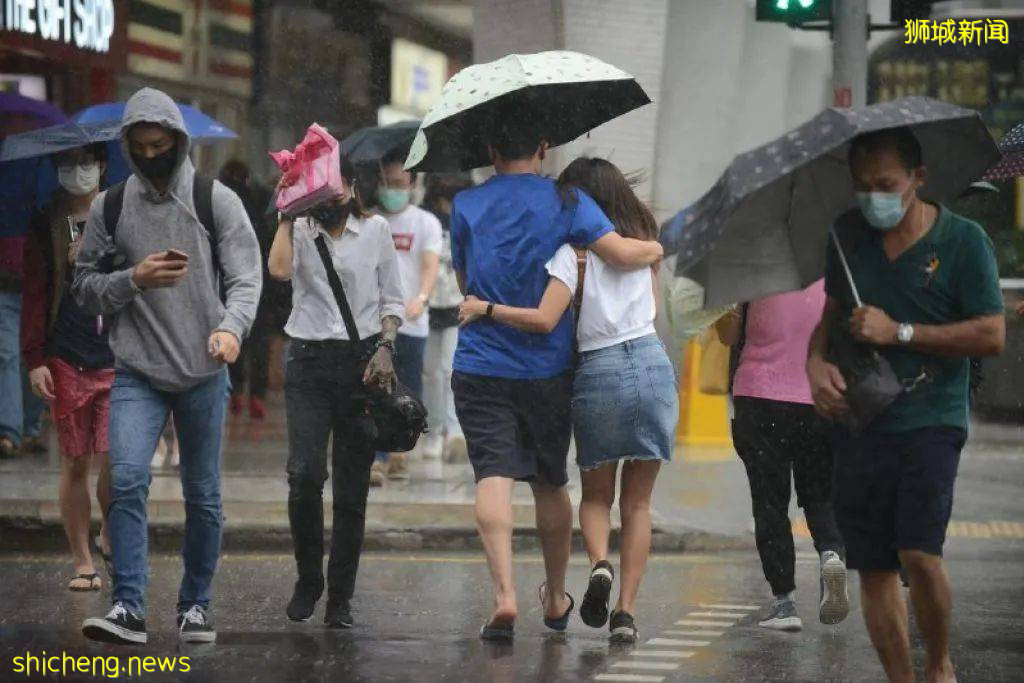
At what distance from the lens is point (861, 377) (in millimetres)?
5812

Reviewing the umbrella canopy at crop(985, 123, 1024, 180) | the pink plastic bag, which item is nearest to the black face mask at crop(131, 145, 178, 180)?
the pink plastic bag

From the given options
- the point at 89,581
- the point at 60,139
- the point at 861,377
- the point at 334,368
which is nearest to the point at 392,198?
the point at 60,139

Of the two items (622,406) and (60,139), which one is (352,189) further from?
(60,139)

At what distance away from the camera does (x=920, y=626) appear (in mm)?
5984

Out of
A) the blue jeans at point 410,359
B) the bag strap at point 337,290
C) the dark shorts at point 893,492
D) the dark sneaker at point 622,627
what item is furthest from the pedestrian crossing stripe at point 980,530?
the dark shorts at point 893,492

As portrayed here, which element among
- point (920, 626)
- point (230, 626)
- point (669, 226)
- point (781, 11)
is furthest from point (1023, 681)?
point (781, 11)

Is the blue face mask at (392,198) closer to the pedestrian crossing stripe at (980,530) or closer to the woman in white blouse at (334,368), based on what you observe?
the pedestrian crossing stripe at (980,530)

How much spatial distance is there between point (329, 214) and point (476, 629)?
1617 millimetres

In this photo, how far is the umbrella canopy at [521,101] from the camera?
24.6ft

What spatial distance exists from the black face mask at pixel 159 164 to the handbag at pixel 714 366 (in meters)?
2.25

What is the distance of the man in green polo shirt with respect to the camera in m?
5.79

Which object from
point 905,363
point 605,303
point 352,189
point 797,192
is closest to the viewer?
point 905,363

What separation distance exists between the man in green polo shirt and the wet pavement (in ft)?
3.45

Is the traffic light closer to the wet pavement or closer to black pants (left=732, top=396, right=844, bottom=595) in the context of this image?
the wet pavement
